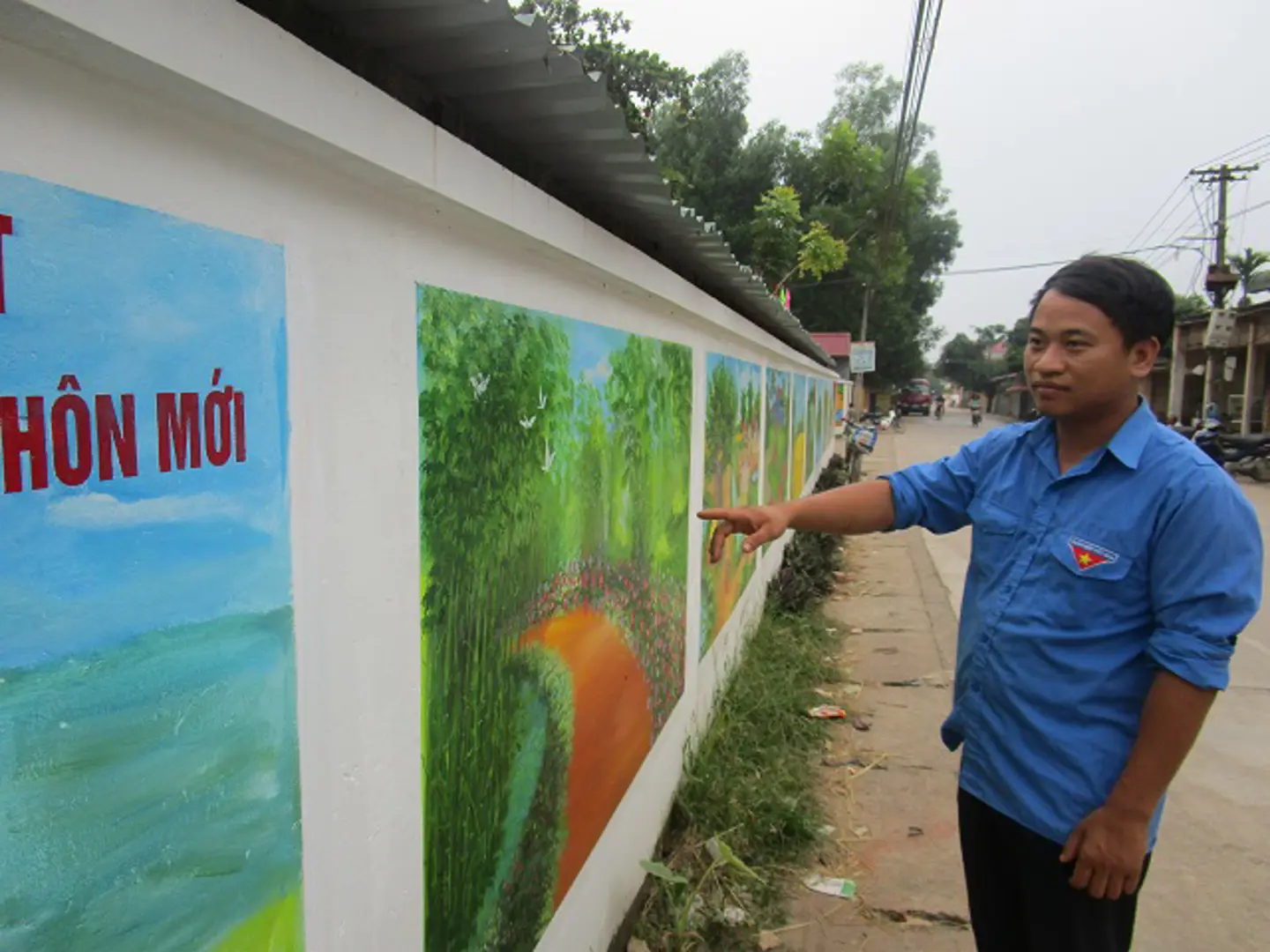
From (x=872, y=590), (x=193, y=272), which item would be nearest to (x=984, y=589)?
(x=193, y=272)

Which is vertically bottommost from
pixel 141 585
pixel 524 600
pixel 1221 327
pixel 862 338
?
pixel 524 600

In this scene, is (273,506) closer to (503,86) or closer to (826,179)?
(503,86)

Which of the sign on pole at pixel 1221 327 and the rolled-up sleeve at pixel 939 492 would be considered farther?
the sign on pole at pixel 1221 327

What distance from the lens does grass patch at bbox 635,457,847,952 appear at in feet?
9.45

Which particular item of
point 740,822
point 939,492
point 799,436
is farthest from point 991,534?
point 799,436

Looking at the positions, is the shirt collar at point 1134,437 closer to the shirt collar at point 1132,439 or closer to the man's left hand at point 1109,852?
the shirt collar at point 1132,439

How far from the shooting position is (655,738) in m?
3.17

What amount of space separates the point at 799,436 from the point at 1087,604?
25.9 ft

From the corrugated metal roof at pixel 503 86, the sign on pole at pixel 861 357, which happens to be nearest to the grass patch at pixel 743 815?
the corrugated metal roof at pixel 503 86

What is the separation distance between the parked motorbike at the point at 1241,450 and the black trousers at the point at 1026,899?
17.2m

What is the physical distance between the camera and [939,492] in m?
2.16

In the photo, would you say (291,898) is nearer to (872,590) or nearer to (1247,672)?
(1247,672)

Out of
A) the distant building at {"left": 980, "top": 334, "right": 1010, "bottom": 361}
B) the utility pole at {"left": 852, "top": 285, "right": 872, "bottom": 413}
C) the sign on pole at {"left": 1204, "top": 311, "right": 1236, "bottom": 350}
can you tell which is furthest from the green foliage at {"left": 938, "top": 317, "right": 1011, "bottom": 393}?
the sign on pole at {"left": 1204, "top": 311, "right": 1236, "bottom": 350}

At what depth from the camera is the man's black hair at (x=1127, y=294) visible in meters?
1.69
